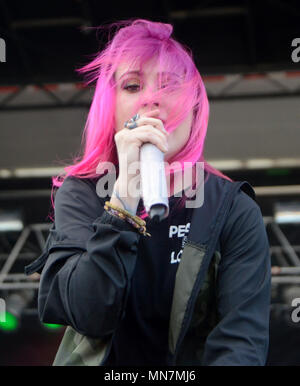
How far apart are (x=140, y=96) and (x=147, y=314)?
400mm

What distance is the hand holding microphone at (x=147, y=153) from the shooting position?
0.75 metres

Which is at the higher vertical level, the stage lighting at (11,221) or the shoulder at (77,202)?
the shoulder at (77,202)

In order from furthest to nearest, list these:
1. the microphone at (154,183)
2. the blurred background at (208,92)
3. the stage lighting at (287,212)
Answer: the stage lighting at (287,212), the blurred background at (208,92), the microphone at (154,183)

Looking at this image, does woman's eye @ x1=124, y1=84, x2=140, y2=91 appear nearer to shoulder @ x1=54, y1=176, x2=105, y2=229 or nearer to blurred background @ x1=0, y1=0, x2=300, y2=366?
shoulder @ x1=54, y1=176, x2=105, y2=229

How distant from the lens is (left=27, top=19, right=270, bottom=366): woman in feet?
2.79

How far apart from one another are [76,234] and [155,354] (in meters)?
0.27

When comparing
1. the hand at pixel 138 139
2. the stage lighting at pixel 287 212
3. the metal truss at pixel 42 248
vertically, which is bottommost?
the metal truss at pixel 42 248

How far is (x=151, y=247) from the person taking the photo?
0.99m

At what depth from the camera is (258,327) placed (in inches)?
36.4

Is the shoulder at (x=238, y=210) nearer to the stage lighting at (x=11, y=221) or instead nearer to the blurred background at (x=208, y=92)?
the blurred background at (x=208, y=92)

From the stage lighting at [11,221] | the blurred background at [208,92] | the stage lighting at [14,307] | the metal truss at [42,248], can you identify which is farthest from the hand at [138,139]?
the stage lighting at [11,221]

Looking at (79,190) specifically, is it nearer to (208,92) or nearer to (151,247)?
(151,247)

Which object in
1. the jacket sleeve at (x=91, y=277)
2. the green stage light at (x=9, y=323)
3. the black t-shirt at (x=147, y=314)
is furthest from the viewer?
the green stage light at (x=9, y=323)
